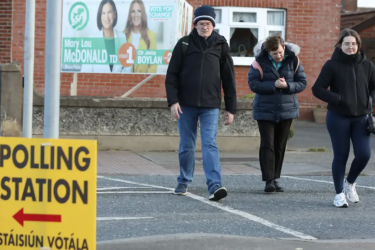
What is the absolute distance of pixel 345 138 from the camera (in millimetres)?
7781

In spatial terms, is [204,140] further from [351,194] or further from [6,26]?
[6,26]

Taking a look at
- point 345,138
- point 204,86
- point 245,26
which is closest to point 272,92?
point 204,86

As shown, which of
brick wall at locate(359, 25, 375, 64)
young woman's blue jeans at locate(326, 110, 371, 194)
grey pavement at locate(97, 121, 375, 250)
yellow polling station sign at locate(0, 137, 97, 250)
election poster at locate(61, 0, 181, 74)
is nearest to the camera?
yellow polling station sign at locate(0, 137, 97, 250)

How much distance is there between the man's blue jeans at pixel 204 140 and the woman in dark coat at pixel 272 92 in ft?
2.56

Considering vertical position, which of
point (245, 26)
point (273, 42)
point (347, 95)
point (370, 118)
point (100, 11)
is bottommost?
point (370, 118)

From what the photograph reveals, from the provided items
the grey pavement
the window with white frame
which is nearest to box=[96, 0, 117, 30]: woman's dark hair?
the grey pavement

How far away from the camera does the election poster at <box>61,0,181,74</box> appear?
1416 centimetres

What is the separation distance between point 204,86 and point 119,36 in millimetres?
6627

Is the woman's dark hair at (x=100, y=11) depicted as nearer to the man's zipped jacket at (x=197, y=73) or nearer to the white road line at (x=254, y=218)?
the white road line at (x=254, y=218)

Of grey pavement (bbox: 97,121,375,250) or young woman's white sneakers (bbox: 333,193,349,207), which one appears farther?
young woman's white sneakers (bbox: 333,193,349,207)

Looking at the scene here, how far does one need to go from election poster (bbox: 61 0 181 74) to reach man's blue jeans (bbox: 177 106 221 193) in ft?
20.2

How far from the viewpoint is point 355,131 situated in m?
7.77

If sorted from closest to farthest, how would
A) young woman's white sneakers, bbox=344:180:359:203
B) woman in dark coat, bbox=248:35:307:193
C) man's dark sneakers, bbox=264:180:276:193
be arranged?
young woman's white sneakers, bbox=344:180:359:203
woman in dark coat, bbox=248:35:307:193
man's dark sneakers, bbox=264:180:276:193

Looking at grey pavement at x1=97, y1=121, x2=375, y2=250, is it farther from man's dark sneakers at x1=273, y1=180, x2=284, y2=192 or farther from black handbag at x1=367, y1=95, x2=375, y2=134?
black handbag at x1=367, y1=95, x2=375, y2=134
